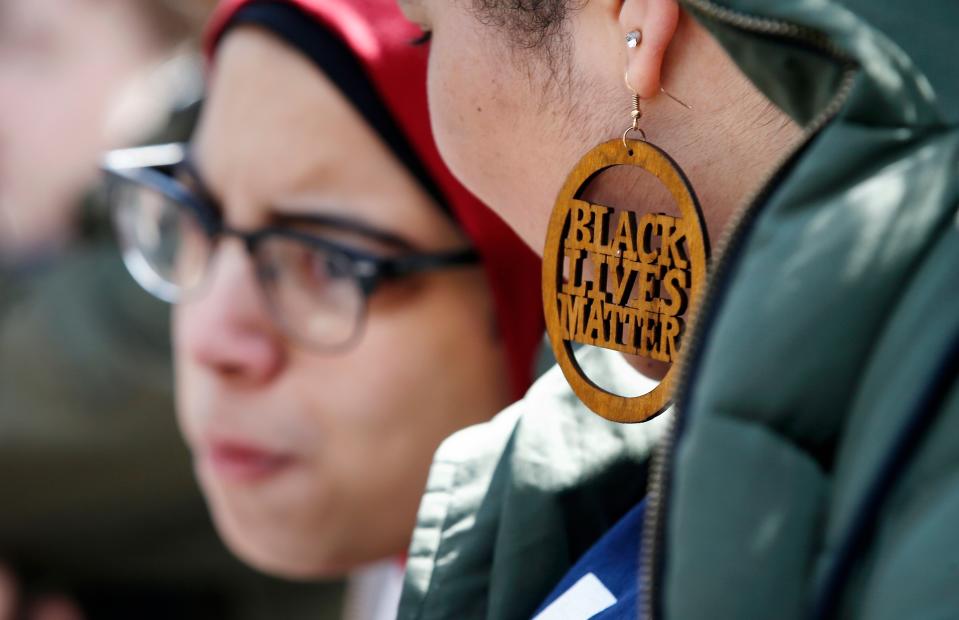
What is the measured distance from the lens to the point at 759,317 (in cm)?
74

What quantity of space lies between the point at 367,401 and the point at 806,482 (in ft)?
3.49

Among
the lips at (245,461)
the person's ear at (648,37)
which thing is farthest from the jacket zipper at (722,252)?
the lips at (245,461)

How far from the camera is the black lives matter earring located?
95 centimetres

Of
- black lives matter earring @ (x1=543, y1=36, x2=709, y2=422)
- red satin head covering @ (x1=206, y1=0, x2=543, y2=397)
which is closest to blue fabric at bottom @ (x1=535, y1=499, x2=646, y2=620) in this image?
black lives matter earring @ (x1=543, y1=36, x2=709, y2=422)

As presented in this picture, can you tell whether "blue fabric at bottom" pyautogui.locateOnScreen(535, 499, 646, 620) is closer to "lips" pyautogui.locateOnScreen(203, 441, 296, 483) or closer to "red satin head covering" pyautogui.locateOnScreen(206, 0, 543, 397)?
"red satin head covering" pyautogui.locateOnScreen(206, 0, 543, 397)

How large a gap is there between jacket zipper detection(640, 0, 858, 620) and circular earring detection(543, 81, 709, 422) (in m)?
0.13

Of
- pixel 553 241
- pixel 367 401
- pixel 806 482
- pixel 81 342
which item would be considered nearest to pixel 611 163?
pixel 553 241

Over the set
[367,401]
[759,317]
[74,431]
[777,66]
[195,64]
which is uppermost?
[195,64]

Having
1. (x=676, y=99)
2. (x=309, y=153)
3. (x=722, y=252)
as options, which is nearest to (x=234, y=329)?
(x=309, y=153)

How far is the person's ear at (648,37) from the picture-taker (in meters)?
Result: 0.92

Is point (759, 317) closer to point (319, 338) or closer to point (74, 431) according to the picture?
point (319, 338)

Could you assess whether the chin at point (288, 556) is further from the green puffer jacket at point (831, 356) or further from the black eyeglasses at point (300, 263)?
the green puffer jacket at point (831, 356)

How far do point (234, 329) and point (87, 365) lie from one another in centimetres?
135

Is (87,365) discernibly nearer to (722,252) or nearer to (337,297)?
(337,297)
